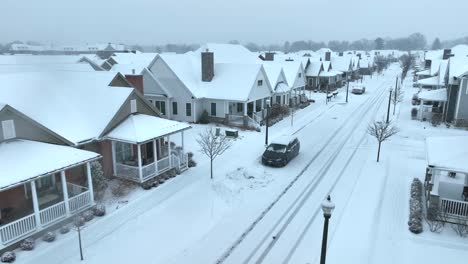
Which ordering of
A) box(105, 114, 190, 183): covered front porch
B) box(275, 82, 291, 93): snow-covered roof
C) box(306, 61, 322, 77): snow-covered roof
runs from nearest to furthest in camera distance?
box(105, 114, 190, 183): covered front porch
box(275, 82, 291, 93): snow-covered roof
box(306, 61, 322, 77): snow-covered roof

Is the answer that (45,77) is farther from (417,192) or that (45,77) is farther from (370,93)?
(370,93)

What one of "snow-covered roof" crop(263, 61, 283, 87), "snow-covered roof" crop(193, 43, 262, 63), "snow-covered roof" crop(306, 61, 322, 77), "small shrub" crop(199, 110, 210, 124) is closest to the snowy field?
"small shrub" crop(199, 110, 210, 124)

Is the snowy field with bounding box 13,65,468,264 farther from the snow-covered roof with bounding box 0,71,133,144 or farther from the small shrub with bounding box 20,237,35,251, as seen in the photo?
the snow-covered roof with bounding box 0,71,133,144

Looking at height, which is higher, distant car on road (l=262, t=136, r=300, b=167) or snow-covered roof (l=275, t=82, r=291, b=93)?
snow-covered roof (l=275, t=82, r=291, b=93)

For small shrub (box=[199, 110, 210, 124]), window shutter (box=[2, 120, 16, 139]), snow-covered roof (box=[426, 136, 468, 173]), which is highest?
window shutter (box=[2, 120, 16, 139])

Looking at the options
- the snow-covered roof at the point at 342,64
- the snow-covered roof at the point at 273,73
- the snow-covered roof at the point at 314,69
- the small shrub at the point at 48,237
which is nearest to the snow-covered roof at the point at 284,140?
the small shrub at the point at 48,237

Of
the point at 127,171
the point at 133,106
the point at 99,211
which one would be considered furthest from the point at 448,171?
the point at 133,106

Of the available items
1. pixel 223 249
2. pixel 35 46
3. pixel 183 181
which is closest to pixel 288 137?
pixel 183 181
